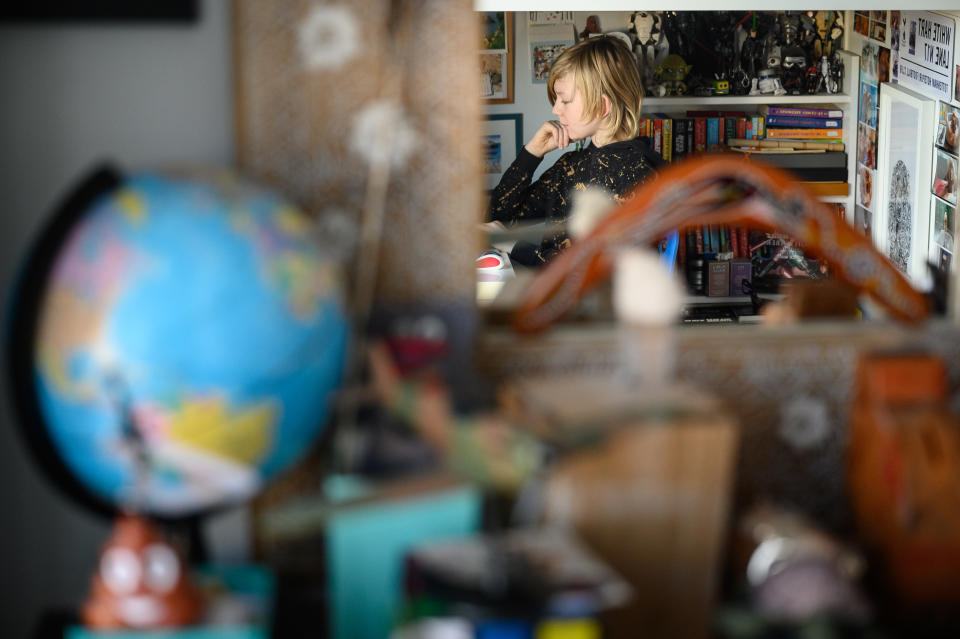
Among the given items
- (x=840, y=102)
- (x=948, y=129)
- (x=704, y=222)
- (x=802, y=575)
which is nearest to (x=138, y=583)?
(x=802, y=575)

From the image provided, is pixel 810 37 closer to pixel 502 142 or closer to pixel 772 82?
pixel 772 82

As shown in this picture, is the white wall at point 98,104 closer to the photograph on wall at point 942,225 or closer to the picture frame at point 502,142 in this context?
the photograph on wall at point 942,225

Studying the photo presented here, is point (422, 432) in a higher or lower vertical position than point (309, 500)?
higher

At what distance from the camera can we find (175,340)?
57.5 inches

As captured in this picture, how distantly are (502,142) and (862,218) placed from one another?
1926mm

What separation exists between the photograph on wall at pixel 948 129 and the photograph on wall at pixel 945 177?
0.04 meters

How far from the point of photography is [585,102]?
15.0ft

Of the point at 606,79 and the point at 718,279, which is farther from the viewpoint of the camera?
the point at 718,279

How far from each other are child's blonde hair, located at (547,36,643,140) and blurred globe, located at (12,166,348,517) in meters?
3.16

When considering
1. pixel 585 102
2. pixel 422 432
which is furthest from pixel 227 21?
pixel 585 102

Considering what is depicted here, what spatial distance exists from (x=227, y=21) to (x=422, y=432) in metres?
0.70

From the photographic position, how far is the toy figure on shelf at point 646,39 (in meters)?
5.97

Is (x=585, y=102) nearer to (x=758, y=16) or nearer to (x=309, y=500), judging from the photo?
(x=758, y=16)

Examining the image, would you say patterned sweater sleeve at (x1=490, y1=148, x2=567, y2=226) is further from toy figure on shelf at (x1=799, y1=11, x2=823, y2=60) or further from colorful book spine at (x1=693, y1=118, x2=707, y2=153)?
toy figure on shelf at (x1=799, y1=11, x2=823, y2=60)
